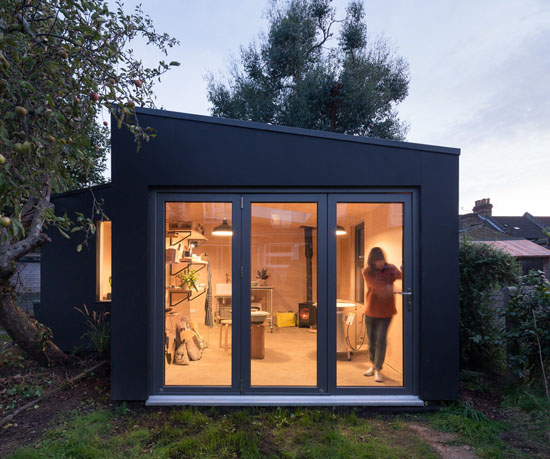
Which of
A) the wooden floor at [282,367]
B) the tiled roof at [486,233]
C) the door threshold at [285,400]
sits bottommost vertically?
the door threshold at [285,400]

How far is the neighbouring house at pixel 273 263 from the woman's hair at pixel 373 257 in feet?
0.20

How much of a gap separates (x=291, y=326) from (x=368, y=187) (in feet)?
5.67

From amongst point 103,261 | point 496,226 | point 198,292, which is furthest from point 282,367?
point 496,226

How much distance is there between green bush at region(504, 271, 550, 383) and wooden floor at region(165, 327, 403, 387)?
5.05 feet

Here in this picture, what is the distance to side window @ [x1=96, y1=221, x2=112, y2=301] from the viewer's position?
5812mm

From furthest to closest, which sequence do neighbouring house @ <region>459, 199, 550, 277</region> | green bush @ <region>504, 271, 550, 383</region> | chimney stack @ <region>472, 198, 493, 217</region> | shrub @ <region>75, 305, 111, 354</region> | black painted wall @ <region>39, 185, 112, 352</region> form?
1. chimney stack @ <region>472, 198, 493, 217</region>
2. neighbouring house @ <region>459, 199, 550, 277</region>
3. black painted wall @ <region>39, 185, 112, 352</region>
4. shrub @ <region>75, 305, 111, 354</region>
5. green bush @ <region>504, 271, 550, 383</region>

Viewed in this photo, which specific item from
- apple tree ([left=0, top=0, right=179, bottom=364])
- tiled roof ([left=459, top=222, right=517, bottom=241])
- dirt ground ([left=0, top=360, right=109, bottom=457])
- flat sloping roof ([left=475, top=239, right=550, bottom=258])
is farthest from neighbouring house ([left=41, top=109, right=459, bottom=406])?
tiled roof ([left=459, top=222, right=517, bottom=241])

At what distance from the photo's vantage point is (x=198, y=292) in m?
3.82

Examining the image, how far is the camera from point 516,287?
4398 mm

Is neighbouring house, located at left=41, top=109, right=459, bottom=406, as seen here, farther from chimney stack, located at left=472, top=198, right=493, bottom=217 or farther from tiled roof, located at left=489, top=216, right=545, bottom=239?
tiled roof, located at left=489, top=216, right=545, bottom=239

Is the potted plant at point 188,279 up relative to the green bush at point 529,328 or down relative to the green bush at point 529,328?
up

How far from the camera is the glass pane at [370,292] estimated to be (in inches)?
147

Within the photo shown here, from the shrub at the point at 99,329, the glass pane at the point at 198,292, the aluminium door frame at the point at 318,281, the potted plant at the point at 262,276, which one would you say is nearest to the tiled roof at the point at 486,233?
the aluminium door frame at the point at 318,281

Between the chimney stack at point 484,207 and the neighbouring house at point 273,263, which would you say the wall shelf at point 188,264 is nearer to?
the neighbouring house at point 273,263
